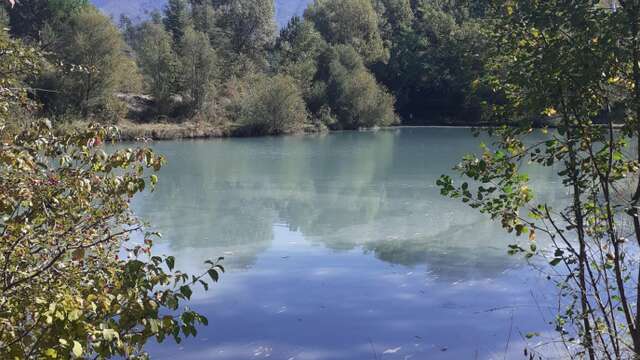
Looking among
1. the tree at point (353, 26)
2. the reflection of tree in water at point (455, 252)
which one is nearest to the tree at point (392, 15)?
the tree at point (353, 26)

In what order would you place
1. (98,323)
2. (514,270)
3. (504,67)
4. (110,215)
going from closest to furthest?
1. (98,323)
2. (110,215)
3. (504,67)
4. (514,270)

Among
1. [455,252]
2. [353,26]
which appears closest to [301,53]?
[353,26]

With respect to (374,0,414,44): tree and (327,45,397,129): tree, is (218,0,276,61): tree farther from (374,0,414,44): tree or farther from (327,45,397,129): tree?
(374,0,414,44): tree

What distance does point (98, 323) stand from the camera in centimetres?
210

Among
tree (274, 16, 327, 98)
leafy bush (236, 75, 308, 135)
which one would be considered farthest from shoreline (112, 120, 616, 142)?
tree (274, 16, 327, 98)

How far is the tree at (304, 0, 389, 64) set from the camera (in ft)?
180

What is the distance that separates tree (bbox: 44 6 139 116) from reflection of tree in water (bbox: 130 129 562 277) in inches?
424

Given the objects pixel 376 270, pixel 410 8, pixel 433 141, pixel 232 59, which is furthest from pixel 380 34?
pixel 376 270

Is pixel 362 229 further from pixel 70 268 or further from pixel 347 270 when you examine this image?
pixel 70 268

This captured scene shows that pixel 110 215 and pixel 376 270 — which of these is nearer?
pixel 110 215

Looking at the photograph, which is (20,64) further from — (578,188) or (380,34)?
(380,34)

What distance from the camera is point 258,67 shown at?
5216 cm

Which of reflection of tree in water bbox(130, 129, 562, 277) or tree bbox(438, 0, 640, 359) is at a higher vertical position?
tree bbox(438, 0, 640, 359)

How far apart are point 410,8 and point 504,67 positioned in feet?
210
